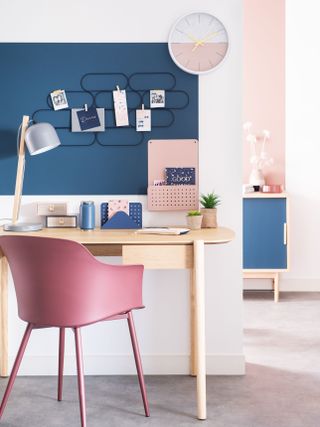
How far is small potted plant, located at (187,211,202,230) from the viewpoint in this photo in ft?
10.6

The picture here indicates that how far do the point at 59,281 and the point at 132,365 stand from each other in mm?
1016

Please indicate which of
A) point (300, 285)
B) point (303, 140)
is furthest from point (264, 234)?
point (303, 140)

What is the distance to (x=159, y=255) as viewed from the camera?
2.87 m

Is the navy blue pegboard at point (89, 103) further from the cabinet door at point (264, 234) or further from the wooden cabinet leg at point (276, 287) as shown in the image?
the wooden cabinet leg at point (276, 287)

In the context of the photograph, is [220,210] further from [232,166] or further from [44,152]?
[44,152]

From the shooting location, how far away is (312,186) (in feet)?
18.2

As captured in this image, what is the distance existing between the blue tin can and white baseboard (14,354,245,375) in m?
0.66

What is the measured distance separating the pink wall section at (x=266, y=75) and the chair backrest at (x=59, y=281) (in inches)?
121

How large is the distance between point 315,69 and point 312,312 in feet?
6.36

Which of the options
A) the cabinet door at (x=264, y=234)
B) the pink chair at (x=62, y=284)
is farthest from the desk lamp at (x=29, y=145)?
the cabinet door at (x=264, y=234)

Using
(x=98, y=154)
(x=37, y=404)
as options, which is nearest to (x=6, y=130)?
(x=98, y=154)

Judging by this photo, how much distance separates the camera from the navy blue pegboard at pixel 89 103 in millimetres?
3410

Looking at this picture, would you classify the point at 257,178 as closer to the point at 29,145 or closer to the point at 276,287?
the point at 276,287

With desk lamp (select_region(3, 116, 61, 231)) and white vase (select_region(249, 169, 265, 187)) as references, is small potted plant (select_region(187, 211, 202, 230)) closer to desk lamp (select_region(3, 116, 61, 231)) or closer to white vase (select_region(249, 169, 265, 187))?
desk lamp (select_region(3, 116, 61, 231))
